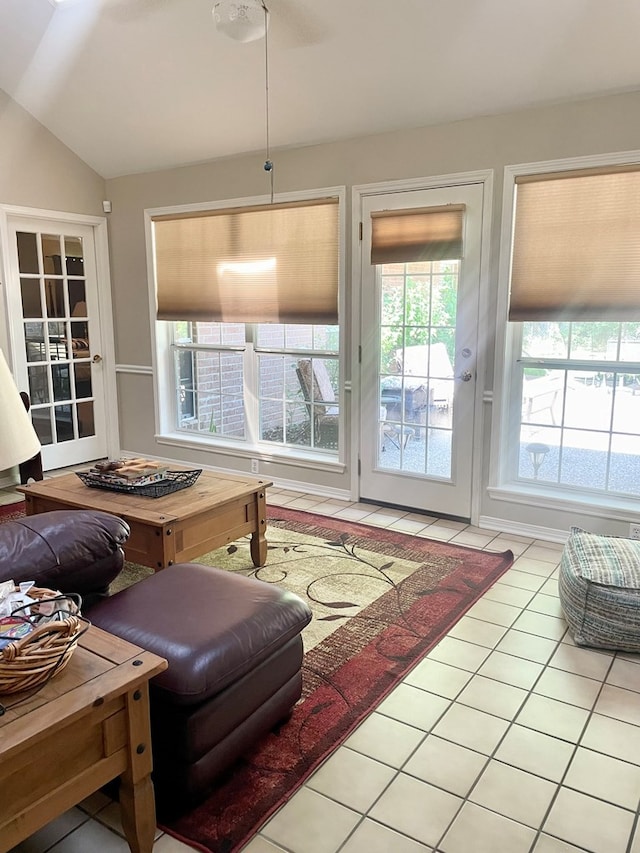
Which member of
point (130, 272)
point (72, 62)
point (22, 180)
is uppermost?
point (72, 62)

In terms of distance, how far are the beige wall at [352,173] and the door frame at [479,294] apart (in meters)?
0.03

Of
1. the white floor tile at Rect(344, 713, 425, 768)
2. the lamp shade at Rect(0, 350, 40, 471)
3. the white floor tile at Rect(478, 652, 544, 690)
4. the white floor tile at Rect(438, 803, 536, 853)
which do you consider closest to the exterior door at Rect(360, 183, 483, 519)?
the white floor tile at Rect(478, 652, 544, 690)

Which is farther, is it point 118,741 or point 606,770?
point 606,770

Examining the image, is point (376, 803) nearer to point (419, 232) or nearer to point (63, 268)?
point (419, 232)

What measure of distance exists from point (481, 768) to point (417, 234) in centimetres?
291

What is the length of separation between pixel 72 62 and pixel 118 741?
4.15m

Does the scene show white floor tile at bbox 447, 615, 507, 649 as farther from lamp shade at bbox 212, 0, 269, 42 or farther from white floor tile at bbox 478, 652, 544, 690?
lamp shade at bbox 212, 0, 269, 42

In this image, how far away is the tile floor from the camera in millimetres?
1725

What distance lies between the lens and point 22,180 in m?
4.88

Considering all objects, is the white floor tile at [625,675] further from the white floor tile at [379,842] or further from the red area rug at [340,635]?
the white floor tile at [379,842]

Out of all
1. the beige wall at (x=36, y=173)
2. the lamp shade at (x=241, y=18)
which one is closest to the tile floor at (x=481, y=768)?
the lamp shade at (x=241, y=18)

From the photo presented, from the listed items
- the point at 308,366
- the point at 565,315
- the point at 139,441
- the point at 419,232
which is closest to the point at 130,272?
→ the point at 139,441

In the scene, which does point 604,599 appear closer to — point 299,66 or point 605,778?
point 605,778

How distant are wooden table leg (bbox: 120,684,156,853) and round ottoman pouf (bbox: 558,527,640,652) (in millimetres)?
1781
